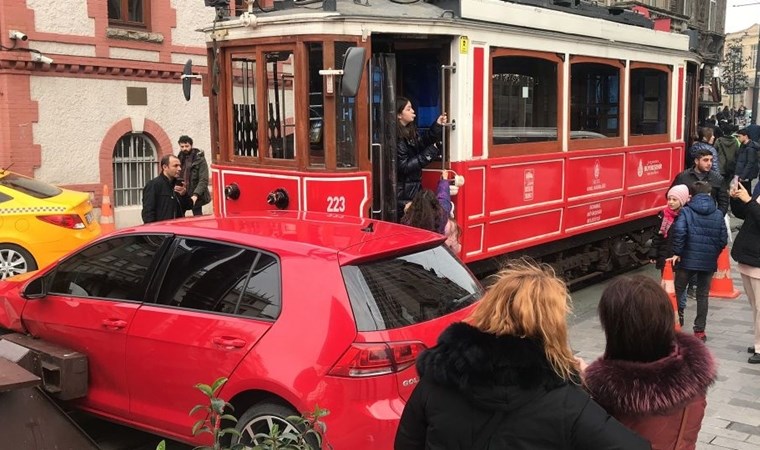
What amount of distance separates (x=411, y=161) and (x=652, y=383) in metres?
4.80

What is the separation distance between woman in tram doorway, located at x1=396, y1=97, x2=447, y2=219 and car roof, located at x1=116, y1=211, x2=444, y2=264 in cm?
217

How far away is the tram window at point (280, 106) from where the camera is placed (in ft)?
23.3

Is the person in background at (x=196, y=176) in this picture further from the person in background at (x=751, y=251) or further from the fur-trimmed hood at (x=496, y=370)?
the fur-trimmed hood at (x=496, y=370)

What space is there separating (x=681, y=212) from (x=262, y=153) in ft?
12.7

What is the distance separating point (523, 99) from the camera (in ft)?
26.4

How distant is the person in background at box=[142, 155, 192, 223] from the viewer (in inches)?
342

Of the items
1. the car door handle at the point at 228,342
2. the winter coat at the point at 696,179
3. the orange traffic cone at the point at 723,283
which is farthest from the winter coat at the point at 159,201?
the orange traffic cone at the point at 723,283

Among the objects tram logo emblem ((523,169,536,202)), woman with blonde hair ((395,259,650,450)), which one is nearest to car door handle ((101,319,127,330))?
woman with blonde hair ((395,259,650,450))

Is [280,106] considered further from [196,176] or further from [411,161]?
[196,176]

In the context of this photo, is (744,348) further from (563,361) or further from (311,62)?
(563,361)

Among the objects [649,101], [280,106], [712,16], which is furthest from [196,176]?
[712,16]

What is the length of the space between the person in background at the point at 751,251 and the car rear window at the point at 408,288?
3.01 m

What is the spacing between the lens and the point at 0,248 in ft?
30.5

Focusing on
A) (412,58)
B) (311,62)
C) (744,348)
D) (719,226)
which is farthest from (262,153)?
(744,348)
